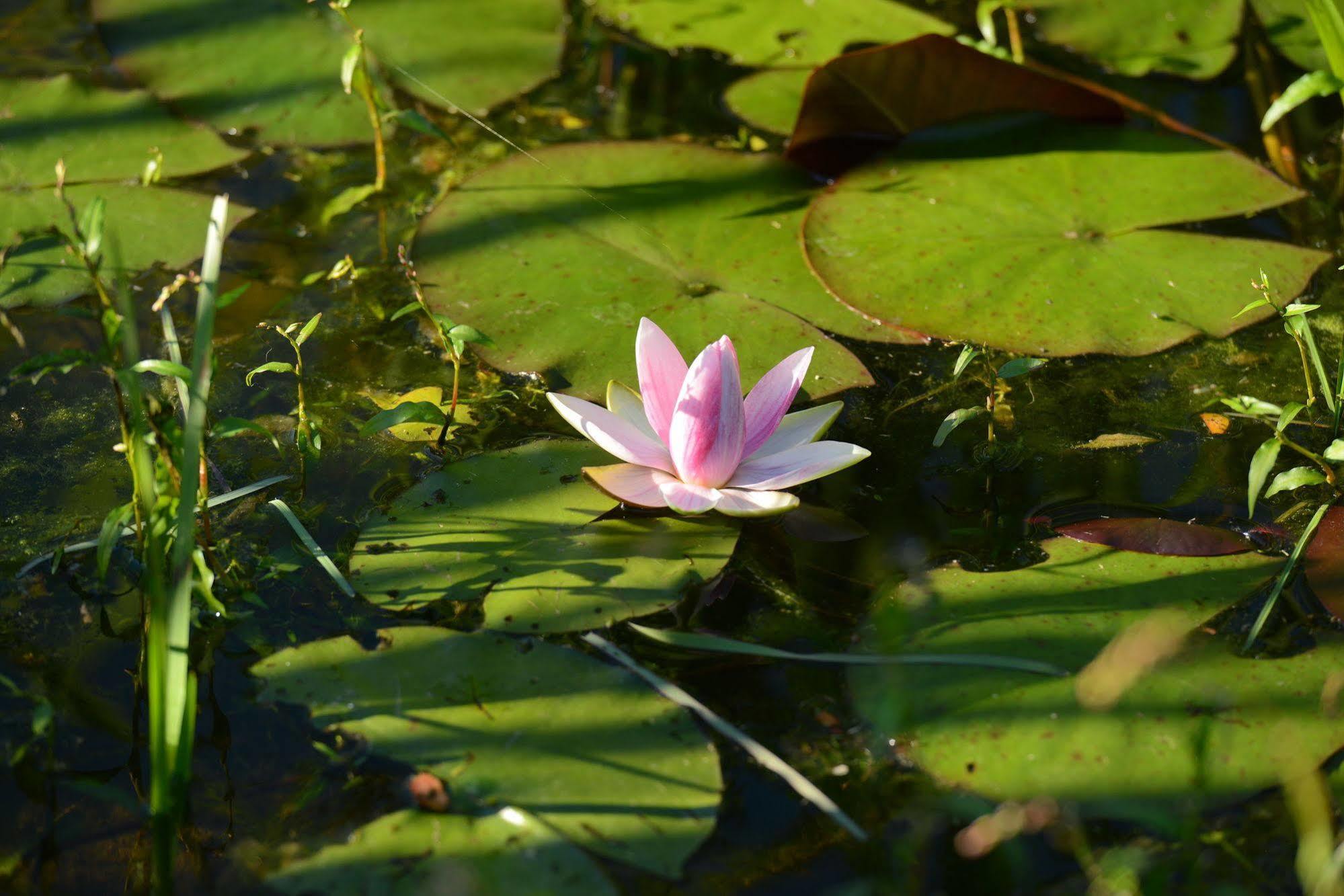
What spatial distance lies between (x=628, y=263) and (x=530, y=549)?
0.86 metres

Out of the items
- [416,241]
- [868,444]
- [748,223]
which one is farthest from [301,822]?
[748,223]

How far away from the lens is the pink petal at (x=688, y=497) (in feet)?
5.75

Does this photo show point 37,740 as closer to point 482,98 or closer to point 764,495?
point 764,495

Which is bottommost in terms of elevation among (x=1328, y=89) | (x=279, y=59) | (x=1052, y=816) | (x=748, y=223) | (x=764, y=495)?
(x=1052, y=816)

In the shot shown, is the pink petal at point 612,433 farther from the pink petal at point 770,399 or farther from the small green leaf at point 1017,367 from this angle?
the small green leaf at point 1017,367

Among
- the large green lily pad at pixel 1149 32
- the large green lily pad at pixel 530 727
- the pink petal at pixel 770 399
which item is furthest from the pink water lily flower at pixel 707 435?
the large green lily pad at pixel 1149 32

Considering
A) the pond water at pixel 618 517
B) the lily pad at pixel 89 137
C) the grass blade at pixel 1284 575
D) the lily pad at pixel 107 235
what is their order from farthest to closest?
the lily pad at pixel 89 137 → the lily pad at pixel 107 235 → the grass blade at pixel 1284 575 → the pond water at pixel 618 517

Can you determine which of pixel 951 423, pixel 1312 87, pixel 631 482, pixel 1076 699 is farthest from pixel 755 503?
pixel 1312 87

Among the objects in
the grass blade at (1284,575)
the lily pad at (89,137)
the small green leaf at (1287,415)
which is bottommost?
the grass blade at (1284,575)

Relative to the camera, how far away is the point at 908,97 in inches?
111

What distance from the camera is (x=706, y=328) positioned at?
2229mm

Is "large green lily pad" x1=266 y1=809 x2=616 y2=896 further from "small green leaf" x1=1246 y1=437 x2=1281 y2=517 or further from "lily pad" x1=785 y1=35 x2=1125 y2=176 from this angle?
"lily pad" x1=785 y1=35 x2=1125 y2=176

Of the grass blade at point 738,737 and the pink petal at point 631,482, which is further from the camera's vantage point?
the pink petal at point 631,482

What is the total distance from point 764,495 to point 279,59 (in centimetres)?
203
